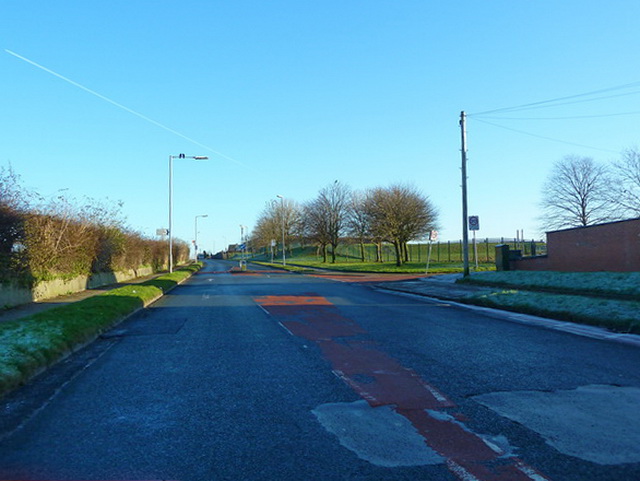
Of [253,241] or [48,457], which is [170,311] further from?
[253,241]

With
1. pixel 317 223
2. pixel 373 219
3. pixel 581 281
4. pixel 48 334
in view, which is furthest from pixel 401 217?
pixel 48 334

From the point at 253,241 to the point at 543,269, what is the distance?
87158 mm

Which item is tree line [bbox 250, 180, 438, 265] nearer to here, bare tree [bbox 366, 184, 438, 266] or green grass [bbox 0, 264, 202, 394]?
bare tree [bbox 366, 184, 438, 266]

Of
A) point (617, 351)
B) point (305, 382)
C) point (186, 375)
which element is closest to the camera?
point (305, 382)

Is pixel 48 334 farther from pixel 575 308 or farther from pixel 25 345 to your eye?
pixel 575 308

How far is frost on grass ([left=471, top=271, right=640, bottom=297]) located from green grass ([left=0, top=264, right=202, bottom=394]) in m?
13.8

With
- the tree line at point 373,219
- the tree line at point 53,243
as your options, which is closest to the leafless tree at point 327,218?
the tree line at point 373,219

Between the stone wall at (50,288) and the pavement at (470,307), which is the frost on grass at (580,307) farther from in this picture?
the stone wall at (50,288)

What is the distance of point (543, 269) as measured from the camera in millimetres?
23719

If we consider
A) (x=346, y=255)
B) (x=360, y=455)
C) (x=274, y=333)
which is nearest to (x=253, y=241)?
(x=346, y=255)

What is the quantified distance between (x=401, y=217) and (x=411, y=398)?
43.0 metres

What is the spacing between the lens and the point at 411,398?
18.9 feet

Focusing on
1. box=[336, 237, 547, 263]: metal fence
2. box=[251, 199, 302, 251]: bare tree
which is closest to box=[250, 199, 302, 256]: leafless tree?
box=[251, 199, 302, 251]: bare tree

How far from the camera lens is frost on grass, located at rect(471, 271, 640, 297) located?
14.5 m
